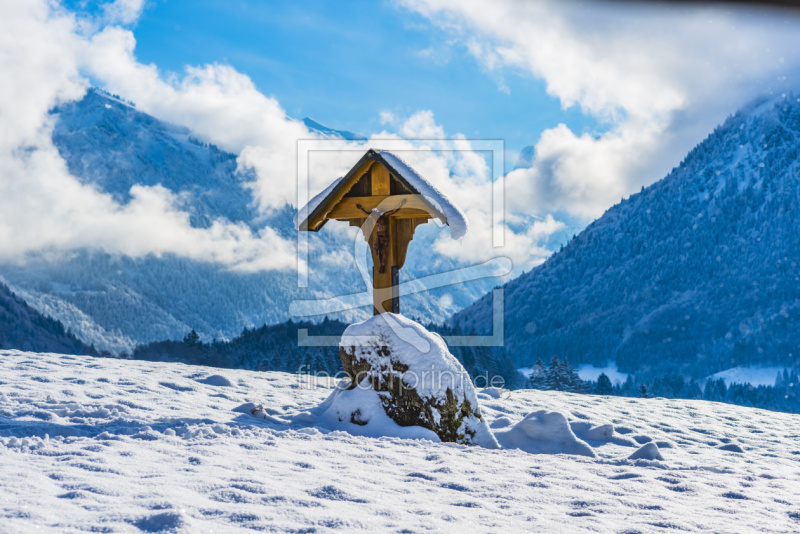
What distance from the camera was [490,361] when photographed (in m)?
45.3

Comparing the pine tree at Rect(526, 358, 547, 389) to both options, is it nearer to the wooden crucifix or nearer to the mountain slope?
the wooden crucifix

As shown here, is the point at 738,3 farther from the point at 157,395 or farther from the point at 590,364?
the point at 590,364

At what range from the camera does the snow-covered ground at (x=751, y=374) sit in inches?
4936

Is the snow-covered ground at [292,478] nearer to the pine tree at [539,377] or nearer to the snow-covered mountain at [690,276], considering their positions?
the pine tree at [539,377]

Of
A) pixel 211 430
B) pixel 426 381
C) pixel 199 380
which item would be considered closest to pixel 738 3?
pixel 426 381

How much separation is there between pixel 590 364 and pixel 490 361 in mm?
96799

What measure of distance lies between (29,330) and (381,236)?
106089 millimetres

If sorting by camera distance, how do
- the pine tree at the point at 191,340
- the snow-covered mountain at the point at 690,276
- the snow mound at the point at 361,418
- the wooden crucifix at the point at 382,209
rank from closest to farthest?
1. the snow mound at the point at 361,418
2. the wooden crucifix at the point at 382,209
3. the pine tree at the point at 191,340
4. the snow-covered mountain at the point at 690,276

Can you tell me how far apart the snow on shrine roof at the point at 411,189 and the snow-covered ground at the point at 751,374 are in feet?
448

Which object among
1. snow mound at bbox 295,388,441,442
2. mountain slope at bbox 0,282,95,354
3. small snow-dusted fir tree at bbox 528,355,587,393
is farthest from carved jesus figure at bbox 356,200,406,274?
mountain slope at bbox 0,282,95,354

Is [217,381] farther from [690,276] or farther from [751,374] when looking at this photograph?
[690,276]

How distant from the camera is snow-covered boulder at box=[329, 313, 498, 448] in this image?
727 centimetres

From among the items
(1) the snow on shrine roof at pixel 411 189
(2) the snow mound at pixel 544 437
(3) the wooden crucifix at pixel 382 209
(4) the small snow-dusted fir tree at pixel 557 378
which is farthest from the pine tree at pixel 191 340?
(2) the snow mound at pixel 544 437

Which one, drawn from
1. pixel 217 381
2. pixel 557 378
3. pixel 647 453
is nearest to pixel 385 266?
pixel 217 381
